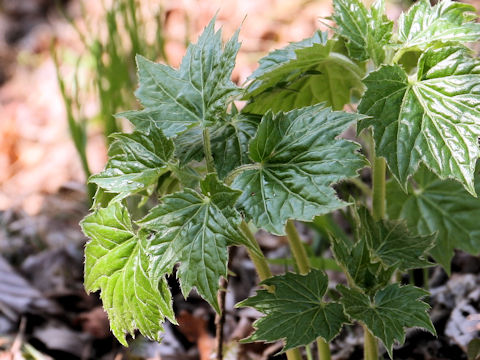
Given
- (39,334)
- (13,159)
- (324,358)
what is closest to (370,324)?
(324,358)

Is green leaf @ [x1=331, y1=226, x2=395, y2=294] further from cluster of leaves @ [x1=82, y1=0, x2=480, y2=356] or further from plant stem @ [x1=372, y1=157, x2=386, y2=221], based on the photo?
plant stem @ [x1=372, y1=157, x2=386, y2=221]

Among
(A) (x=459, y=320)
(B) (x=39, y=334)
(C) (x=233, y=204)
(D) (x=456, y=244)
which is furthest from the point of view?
(B) (x=39, y=334)

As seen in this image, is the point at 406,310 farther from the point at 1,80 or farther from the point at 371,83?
the point at 1,80

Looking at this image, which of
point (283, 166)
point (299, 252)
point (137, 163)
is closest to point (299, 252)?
point (299, 252)

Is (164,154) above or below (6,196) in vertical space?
above

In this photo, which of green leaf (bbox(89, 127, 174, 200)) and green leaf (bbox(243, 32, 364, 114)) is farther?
green leaf (bbox(243, 32, 364, 114))

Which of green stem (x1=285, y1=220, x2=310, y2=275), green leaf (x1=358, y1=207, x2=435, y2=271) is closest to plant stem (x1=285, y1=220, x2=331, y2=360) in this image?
green stem (x1=285, y1=220, x2=310, y2=275)
